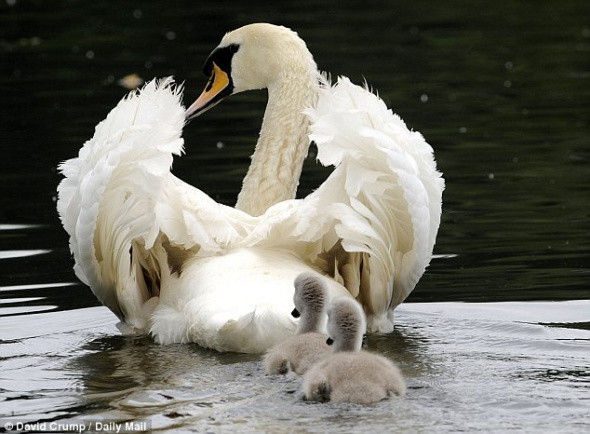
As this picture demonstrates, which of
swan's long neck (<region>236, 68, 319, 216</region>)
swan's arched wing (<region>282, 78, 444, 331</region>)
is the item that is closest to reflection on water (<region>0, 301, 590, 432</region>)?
swan's arched wing (<region>282, 78, 444, 331</region>)

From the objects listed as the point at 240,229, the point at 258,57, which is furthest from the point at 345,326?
the point at 258,57

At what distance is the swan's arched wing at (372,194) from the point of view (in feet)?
24.5

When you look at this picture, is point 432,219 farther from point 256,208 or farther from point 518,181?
point 518,181

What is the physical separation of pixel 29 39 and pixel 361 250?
49.2 feet

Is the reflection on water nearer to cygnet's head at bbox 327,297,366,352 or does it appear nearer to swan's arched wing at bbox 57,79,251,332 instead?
cygnet's head at bbox 327,297,366,352

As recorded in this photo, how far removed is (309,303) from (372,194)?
Result: 2.78ft

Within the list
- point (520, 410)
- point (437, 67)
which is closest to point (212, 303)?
point (520, 410)

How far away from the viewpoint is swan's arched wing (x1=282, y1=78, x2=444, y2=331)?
748 centimetres

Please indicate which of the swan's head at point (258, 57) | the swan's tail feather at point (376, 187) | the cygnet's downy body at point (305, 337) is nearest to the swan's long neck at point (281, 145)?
the swan's head at point (258, 57)

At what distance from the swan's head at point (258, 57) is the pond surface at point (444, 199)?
5.48 feet

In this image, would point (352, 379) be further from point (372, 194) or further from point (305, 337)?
point (372, 194)

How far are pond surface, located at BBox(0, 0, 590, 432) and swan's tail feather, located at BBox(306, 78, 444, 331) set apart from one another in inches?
17.3

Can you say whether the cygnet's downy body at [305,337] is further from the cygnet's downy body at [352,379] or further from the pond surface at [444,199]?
the cygnet's downy body at [352,379]

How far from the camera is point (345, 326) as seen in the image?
6.68 meters
